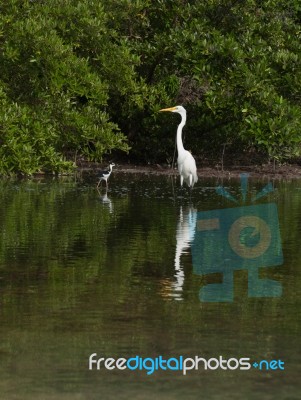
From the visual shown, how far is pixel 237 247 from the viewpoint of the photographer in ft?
46.2

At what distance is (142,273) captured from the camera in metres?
11.6

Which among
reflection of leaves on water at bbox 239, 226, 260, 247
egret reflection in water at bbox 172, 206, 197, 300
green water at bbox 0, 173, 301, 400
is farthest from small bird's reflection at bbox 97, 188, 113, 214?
reflection of leaves on water at bbox 239, 226, 260, 247

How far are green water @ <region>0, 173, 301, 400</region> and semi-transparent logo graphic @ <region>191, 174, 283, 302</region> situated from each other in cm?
13

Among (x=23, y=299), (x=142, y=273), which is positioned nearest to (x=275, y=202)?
(x=142, y=273)

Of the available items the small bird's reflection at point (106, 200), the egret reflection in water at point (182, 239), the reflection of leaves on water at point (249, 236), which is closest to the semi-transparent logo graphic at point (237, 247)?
the reflection of leaves on water at point (249, 236)

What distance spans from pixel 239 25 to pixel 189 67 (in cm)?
242

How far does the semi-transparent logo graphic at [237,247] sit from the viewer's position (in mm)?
10859

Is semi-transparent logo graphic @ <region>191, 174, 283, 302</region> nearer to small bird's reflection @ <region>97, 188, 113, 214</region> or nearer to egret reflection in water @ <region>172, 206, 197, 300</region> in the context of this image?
egret reflection in water @ <region>172, 206, 197, 300</region>

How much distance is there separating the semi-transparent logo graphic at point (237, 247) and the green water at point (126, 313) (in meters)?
0.13

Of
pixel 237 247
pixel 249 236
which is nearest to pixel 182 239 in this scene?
pixel 237 247

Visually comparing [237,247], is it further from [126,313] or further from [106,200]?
[106,200]

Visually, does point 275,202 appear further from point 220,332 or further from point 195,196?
point 220,332

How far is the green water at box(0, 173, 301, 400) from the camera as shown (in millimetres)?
7223

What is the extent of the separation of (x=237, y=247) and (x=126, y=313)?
4.90 meters
